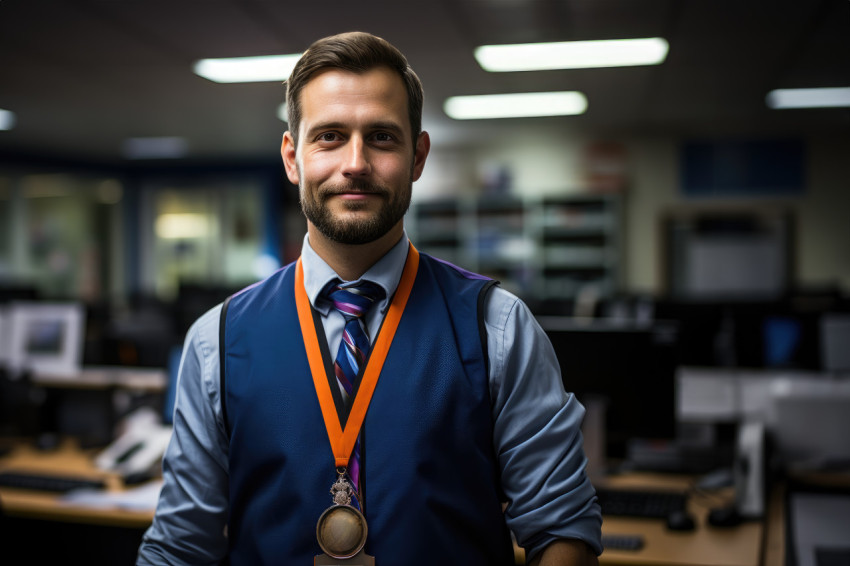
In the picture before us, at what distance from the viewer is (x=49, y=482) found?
7.96 feet

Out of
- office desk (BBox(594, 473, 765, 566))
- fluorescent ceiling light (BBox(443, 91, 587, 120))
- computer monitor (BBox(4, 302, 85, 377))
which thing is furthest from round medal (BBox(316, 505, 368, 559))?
fluorescent ceiling light (BBox(443, 91, 587, 120))

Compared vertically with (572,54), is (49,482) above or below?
below

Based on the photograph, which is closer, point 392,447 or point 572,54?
point 392,447

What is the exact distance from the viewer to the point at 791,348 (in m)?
3.41

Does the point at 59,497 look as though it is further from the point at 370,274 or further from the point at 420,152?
the point at 420,152

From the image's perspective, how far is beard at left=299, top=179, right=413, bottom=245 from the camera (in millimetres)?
1155

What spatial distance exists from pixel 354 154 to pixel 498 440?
525 millimetres

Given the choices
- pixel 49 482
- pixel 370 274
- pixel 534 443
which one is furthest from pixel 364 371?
pixel 49 482

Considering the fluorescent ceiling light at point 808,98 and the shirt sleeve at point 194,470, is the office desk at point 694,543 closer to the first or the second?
the shirt sleeve at point 194,470

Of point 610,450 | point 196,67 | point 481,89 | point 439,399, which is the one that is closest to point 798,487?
point 610,450

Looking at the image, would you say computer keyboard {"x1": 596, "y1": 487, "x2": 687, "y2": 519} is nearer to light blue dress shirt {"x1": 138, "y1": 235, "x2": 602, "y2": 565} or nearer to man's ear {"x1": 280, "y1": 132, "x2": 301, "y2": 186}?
light blue dress shirt {"x1": 138, "y1": 235, "x2": 602, "y2": 565}

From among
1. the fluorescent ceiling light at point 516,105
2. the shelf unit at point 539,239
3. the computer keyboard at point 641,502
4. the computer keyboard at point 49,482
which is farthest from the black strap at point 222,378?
the shelf unit at point 539,239

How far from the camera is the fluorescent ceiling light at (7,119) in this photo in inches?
257

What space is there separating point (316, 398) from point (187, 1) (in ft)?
10.6
